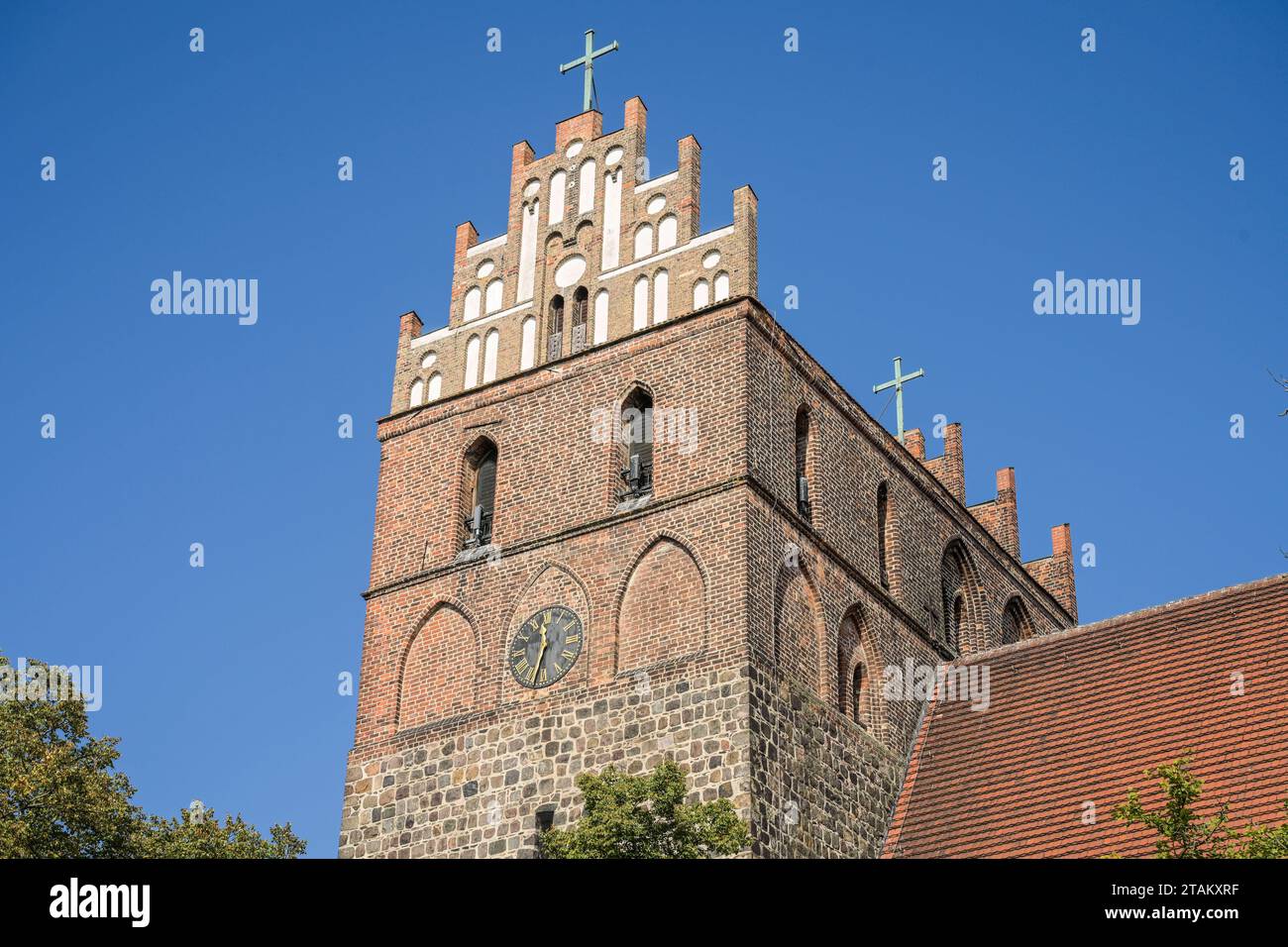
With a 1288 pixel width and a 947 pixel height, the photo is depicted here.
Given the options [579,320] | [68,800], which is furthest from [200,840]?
[579,320]

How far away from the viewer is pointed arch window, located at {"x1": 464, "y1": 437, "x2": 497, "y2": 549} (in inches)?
1058

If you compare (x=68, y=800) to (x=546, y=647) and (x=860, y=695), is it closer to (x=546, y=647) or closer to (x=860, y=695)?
(x=546, y=647)

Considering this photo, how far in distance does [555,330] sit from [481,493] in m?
2.69

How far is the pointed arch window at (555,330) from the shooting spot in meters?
27.7

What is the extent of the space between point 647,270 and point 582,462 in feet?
10.2

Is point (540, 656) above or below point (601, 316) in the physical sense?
below

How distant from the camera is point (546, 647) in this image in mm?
25094

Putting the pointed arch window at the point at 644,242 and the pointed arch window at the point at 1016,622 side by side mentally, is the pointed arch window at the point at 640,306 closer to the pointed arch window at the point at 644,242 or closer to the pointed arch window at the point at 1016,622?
the pointed arch window at the point at 644,242

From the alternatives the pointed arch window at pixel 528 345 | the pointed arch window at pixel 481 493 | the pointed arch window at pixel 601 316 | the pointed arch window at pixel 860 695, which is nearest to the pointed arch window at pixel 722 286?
the pointed arch window at pixel 601 316

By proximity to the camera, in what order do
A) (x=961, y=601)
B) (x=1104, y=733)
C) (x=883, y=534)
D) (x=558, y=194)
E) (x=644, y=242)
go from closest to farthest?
(x=1104, y=733)
(x=644, y=242)
(x=883, y=534)
(x=558, y=194)
(x=961, y=601)

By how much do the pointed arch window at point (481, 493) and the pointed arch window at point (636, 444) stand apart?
7.13 feet

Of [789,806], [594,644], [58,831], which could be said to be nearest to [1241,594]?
[789,806]
